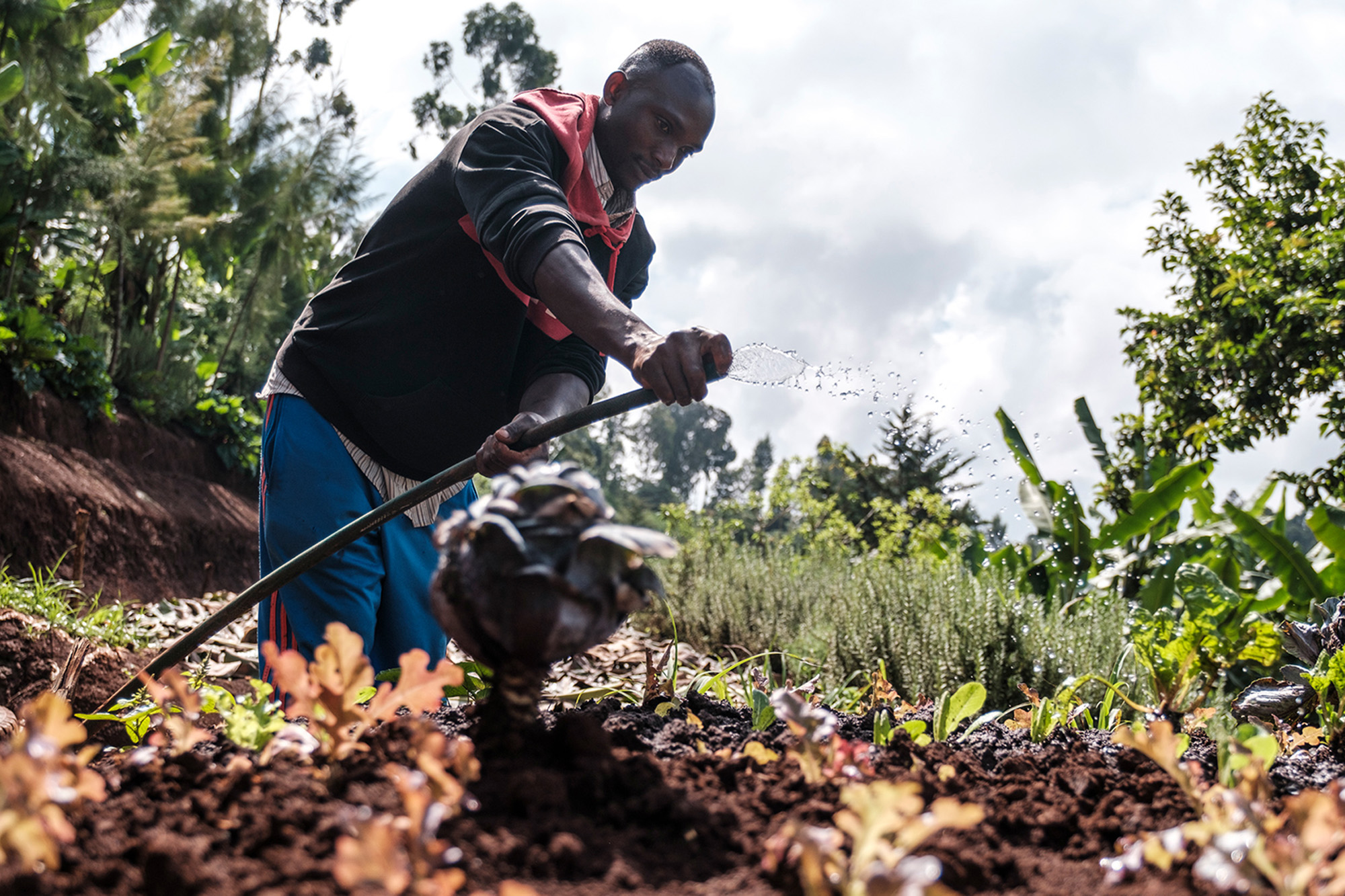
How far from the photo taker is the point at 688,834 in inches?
26.2

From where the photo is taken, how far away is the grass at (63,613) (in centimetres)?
408

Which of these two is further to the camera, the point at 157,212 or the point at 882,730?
the point at 157,212

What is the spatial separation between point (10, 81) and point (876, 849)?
10.6 metres

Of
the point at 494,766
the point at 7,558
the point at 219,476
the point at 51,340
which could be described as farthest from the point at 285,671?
the point at 219,476

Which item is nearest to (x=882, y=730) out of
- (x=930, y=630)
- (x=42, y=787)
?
(x=42, y=787)

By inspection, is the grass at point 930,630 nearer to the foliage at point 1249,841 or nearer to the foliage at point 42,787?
the foliage at point 1249,841

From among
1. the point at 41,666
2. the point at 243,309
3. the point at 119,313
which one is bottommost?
the point at 41,666

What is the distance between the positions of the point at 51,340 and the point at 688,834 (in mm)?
7998

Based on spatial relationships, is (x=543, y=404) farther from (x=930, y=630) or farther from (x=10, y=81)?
(x=10, y=81)

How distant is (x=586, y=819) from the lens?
67cm

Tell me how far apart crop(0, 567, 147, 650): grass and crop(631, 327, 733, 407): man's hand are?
384 centimetres

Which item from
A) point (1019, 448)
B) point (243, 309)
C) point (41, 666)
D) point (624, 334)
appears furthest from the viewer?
point (243, 309)

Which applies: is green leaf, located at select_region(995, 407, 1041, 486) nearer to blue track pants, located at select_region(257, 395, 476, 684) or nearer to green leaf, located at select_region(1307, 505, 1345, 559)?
green leaf, located at select_region(1307, 505, 1345, 559)

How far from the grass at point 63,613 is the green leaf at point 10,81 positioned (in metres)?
5.62
